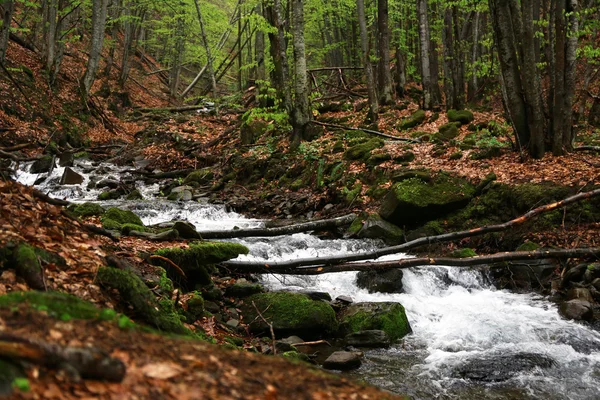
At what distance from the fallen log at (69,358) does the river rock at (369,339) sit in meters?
4.62

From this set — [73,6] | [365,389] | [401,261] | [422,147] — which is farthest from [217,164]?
[365,389]

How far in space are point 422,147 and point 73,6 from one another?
15.9 m

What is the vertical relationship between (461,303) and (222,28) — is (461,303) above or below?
below

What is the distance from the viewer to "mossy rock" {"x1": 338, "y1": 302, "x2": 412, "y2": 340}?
656cm

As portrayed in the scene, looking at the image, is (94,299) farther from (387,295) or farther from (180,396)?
(387,295)

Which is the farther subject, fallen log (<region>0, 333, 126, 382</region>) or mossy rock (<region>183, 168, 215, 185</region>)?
mossy rock (<region>183, 168, 215, 185</region>)

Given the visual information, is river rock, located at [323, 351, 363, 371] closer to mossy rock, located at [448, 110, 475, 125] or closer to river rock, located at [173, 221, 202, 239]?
river rock, located at [173, 221, 202, 239]

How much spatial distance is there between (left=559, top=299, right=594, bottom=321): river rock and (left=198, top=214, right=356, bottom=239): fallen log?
484 centimetres

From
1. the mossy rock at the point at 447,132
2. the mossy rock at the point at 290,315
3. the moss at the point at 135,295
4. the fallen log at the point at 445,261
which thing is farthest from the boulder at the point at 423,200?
the moss at the point at 135,295

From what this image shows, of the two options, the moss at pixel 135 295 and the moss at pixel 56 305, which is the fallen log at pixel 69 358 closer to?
the moss at pixel 56 305

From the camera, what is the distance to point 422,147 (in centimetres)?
1323

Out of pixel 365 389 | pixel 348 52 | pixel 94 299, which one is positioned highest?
pixel 348 52

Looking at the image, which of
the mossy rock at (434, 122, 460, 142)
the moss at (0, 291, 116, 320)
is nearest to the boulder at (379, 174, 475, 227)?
the mossy rock at (434, 122, 460, 142)

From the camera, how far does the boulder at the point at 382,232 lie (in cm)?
1001
